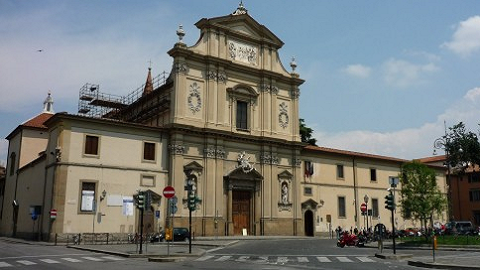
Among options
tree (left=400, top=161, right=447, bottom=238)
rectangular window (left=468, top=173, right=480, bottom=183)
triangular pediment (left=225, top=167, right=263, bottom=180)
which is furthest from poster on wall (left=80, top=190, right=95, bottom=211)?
rectangular window (left=468, top=173, right=480, bottom=183)

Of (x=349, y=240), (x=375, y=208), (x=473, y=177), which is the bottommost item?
(x=349, y=240)

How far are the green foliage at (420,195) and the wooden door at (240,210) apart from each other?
15.2m

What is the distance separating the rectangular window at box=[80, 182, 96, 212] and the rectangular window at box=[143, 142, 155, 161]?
17.5 ft

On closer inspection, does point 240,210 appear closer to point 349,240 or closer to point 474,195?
point 349,240

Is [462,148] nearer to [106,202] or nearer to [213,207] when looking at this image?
[213,207]

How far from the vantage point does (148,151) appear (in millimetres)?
41281

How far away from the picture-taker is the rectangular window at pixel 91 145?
38.0 m

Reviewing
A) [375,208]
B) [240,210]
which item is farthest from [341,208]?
[240,210]

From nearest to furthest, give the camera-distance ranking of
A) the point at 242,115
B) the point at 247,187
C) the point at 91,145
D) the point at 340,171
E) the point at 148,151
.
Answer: the point at 91,145 → the point at 148,151 → the point at 247,187 → the point at 242,115 → the point at 340,171

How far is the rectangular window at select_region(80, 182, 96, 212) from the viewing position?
121ft

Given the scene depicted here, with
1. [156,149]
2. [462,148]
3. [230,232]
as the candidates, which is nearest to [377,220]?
[462,148]

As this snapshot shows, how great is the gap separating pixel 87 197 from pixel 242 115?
17635mm

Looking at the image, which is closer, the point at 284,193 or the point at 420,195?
the point at 420,195

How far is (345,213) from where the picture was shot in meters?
53.8
